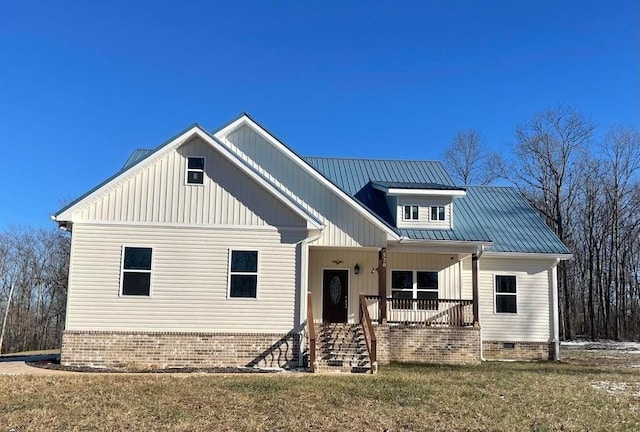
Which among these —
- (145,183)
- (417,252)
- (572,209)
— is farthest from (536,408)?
(572,209)

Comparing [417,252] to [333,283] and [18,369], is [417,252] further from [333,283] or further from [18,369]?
[18,369]

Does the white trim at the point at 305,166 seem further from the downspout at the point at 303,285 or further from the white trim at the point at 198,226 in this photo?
the white trim at the point at 198,226

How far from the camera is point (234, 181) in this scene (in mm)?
14992

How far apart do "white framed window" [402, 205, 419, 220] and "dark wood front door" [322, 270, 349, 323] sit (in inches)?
108

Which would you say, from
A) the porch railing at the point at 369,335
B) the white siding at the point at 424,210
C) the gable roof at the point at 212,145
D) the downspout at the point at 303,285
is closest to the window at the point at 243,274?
the downspout at the point at 303,285

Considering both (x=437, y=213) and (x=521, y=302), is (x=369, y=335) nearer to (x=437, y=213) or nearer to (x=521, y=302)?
(x=437, y=213)

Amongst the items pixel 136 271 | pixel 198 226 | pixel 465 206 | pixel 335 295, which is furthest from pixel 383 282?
pixel 136 271

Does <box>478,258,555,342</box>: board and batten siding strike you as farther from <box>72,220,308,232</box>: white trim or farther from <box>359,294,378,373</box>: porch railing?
<box>72,220,308,232</box>: white trim

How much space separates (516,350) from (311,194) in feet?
28.8

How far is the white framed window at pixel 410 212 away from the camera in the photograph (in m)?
18.9

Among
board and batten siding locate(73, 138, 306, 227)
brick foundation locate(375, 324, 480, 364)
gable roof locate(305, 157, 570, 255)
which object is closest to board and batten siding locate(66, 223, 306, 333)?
board and batten siding locate(73, 138, 306, 227)

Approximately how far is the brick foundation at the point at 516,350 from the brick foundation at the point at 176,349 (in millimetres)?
7767

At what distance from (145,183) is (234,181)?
2.32 metres

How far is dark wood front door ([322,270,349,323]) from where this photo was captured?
18.5 meters
